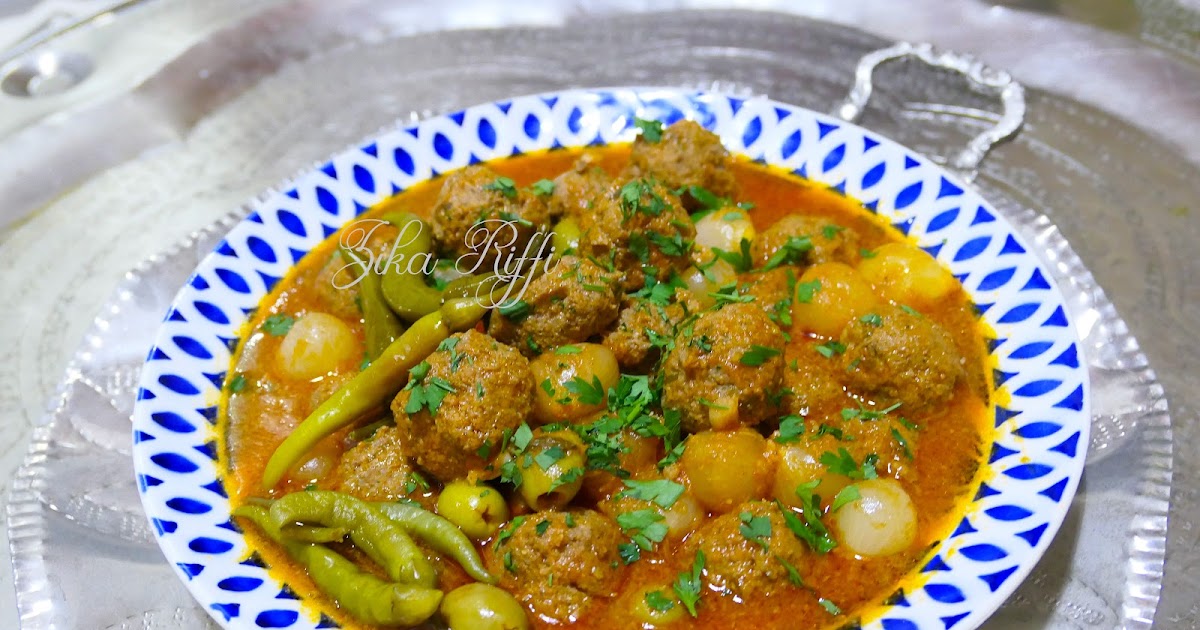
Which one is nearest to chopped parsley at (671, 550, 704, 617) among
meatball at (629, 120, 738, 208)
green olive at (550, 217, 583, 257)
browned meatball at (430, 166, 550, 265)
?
green olive at (550, 217, 583, 257)

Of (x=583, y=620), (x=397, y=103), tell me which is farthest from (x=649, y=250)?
(x=397, y=103)

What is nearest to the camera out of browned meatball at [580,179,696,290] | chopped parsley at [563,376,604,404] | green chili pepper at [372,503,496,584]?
green chili pepper at [372,503,496,584]

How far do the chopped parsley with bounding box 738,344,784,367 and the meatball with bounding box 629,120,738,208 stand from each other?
→ 1295mm

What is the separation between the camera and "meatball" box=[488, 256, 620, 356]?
3389 millimetres

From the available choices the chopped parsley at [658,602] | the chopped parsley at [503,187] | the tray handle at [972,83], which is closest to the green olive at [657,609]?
the chopped parsley at [658,602]

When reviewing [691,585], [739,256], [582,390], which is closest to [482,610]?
[691,585]

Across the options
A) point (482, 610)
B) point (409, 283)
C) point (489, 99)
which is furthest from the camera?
point (489, 99)

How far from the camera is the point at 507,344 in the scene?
11.5 ft

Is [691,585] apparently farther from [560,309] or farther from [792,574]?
[560,309]

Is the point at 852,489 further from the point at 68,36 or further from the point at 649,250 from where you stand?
the point at 68,36

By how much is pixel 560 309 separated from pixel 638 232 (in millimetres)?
559

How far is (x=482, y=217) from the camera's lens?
3857 millimetres

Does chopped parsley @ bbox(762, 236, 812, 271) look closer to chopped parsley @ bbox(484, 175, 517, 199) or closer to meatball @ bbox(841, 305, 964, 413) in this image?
meatball @ bbox(841, 305, 964, 413)

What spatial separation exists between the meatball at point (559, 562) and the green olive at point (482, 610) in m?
0.10
